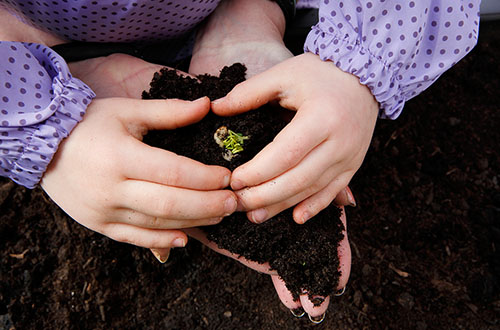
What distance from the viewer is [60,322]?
1870 mm

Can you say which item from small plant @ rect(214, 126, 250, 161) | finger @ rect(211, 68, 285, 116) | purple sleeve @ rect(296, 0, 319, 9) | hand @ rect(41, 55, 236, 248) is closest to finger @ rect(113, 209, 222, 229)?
hand @ rect(41, 55, 236, 248)

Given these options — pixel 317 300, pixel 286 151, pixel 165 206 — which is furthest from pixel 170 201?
pixel 317 300

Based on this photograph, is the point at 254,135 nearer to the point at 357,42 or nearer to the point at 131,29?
the point at 357,42

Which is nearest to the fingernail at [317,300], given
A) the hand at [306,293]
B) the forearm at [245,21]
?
the hand at [306,293]

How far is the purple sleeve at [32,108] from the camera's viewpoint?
129cm

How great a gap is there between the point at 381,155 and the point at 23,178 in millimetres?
1672

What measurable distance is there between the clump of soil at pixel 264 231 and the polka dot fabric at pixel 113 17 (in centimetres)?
35

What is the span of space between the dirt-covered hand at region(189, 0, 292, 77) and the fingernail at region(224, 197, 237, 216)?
1.92ft

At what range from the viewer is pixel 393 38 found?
55.0 inches

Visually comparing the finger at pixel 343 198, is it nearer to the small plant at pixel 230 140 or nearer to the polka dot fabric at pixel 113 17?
the small plant at pixel 230 140

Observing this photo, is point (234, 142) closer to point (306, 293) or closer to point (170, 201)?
point (170, 201)

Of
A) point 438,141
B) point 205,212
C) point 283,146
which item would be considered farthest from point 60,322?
point 438,141

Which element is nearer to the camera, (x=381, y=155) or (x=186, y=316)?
(x=186, y=316)

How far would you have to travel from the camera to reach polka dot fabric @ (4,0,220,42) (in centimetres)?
144
